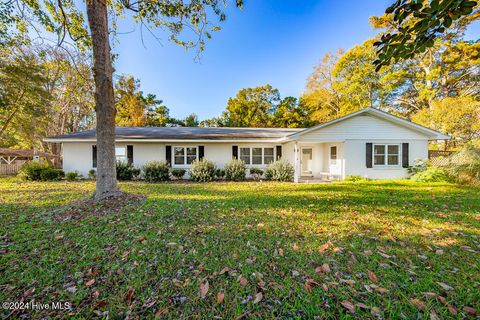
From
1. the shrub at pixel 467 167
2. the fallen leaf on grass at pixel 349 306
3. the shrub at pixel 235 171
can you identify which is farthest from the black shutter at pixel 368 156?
the fallen leaf on grass at pixel 349 306

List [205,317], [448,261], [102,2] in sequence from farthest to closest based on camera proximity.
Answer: [102,2] → [448,261] → [205,317]

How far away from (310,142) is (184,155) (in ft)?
26.4

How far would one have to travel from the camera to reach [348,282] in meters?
2.32

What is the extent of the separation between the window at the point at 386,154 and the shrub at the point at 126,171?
14557 millimetres

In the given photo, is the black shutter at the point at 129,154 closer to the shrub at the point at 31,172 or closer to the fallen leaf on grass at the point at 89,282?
the shrub at the point at 31,172

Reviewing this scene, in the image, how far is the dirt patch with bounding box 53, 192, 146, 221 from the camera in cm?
473

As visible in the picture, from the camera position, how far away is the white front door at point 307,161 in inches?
548

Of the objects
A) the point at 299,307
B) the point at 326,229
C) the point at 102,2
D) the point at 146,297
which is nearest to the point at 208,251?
the point at 146,297

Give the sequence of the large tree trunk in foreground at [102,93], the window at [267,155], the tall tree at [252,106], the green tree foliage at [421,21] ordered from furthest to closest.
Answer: the tall tree at [252,106] < the window at [267,155] < the large tree trunk in foreground at [102,93] < the green tree foliage at [421,21]

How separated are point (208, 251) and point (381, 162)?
12.9 m

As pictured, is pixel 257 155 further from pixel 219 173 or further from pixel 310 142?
pixel 310 142

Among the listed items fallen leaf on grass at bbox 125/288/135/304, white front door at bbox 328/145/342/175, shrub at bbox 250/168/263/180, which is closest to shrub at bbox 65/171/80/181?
shrub at bbox 250/168/263/180

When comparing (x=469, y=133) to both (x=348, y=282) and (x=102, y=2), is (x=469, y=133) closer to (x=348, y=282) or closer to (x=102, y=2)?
(x=348, y=282)

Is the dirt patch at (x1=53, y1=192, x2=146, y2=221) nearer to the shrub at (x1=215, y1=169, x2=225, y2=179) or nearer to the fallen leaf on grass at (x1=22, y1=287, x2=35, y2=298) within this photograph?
the fallen leaf on grass at (x1=22, y1=287, x2=35, y2=298)
